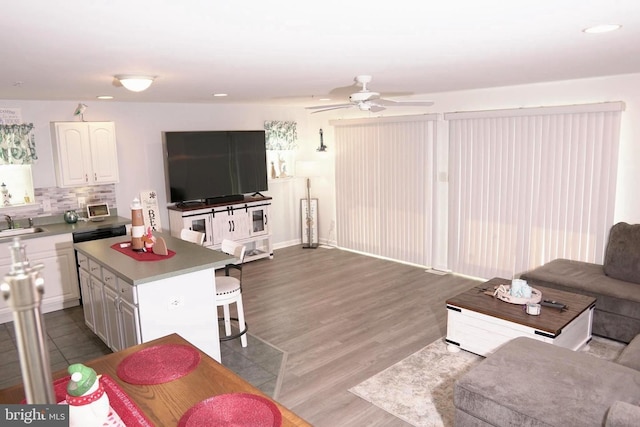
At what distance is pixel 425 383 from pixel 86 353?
2.91m

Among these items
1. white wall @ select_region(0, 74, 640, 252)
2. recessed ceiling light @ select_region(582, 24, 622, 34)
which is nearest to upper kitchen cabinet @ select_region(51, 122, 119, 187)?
white wall @ select_region(0, 74, 640, 252)

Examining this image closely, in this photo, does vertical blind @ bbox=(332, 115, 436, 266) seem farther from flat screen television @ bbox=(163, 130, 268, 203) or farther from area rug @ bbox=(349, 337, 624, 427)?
area rug @ bbox=(349, 337, 624, 427)

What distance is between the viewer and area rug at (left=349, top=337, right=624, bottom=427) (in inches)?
121

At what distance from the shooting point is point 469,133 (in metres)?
5.72

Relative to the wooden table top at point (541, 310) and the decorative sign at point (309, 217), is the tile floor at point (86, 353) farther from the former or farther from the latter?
the decorative sign at point (309, 217)

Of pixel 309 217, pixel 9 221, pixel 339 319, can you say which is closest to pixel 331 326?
pixel 339 319

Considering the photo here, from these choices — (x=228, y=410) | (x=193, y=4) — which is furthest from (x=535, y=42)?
(x=228, y=410)

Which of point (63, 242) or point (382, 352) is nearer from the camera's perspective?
point (382, 352)

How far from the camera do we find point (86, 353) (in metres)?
4.12

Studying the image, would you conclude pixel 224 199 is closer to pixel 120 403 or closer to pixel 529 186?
pixel 529 186

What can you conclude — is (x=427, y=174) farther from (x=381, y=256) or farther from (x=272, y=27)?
(x=272, y=27)

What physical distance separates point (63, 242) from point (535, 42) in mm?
4857

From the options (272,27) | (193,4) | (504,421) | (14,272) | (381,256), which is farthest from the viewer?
(381,256)

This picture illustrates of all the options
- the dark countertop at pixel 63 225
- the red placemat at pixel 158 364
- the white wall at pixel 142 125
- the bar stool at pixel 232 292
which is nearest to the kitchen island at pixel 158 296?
the bar stool at pixel 232 292
